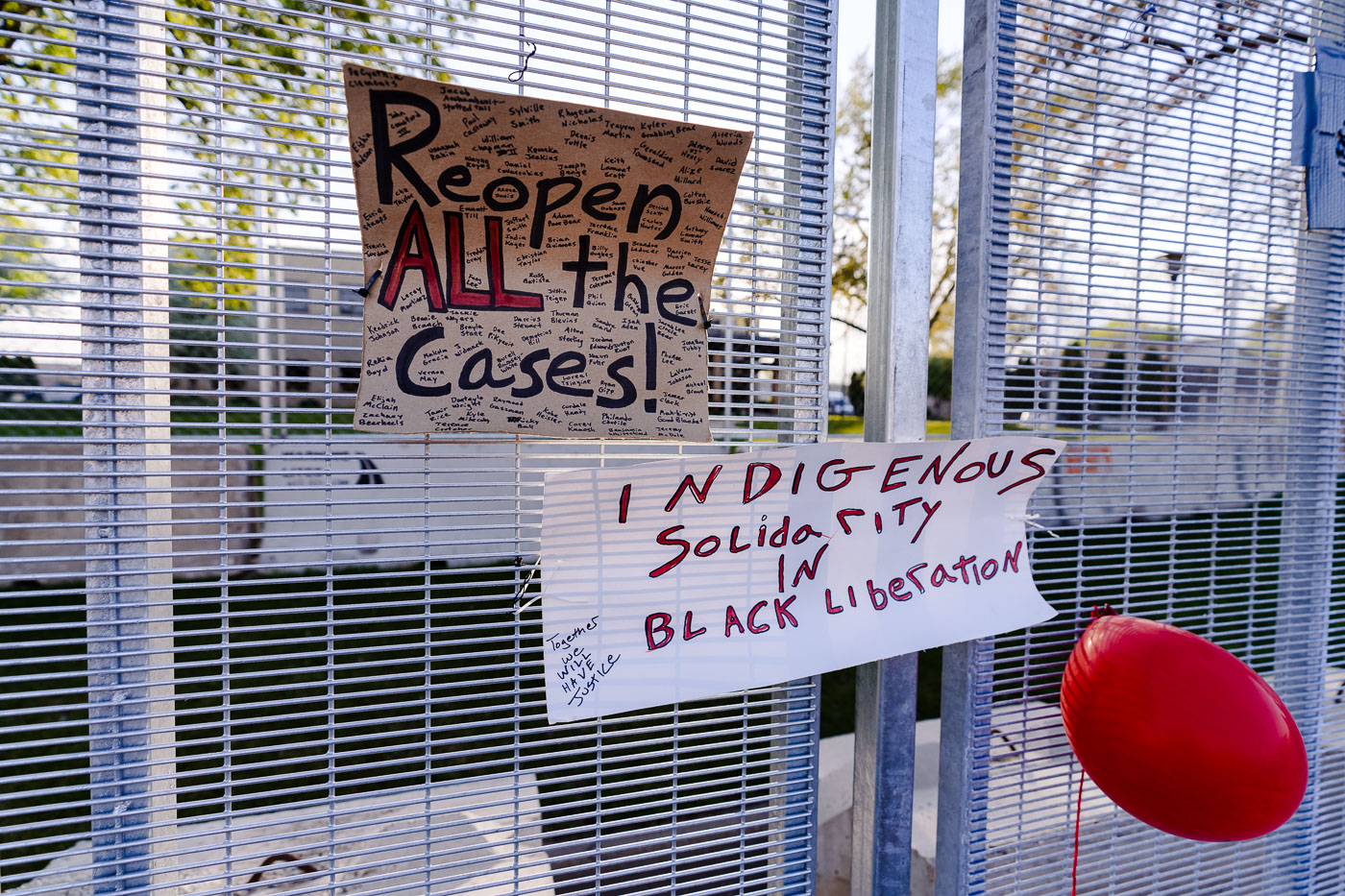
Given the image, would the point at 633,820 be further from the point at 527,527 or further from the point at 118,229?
the point at 118,229

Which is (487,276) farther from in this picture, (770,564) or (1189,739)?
(1189,739)

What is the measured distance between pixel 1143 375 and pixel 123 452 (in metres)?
2.87

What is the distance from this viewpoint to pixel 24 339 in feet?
4.83

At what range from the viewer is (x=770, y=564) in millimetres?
1882

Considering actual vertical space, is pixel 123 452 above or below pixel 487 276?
below

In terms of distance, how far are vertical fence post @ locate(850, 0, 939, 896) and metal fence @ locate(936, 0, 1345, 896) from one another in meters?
0.18

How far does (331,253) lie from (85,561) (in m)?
0.85

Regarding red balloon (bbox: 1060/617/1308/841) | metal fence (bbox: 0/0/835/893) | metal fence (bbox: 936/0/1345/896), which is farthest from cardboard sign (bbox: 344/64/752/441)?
red balloon (bbox: 1060/617/1308/841)

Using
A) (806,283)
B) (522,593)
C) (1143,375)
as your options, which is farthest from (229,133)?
(1143,375)

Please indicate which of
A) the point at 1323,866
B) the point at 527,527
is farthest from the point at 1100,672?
the point at 1323,866

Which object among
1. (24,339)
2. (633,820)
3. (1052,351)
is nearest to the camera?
(24,339)

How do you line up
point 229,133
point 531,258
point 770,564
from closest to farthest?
point 229,133 → point 531,258 → point 770,564

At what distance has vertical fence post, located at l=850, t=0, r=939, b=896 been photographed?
6.66 feet

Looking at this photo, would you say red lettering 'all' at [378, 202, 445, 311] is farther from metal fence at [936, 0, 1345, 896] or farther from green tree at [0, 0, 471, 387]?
metal fence at [936, 0, 1345, 896]
